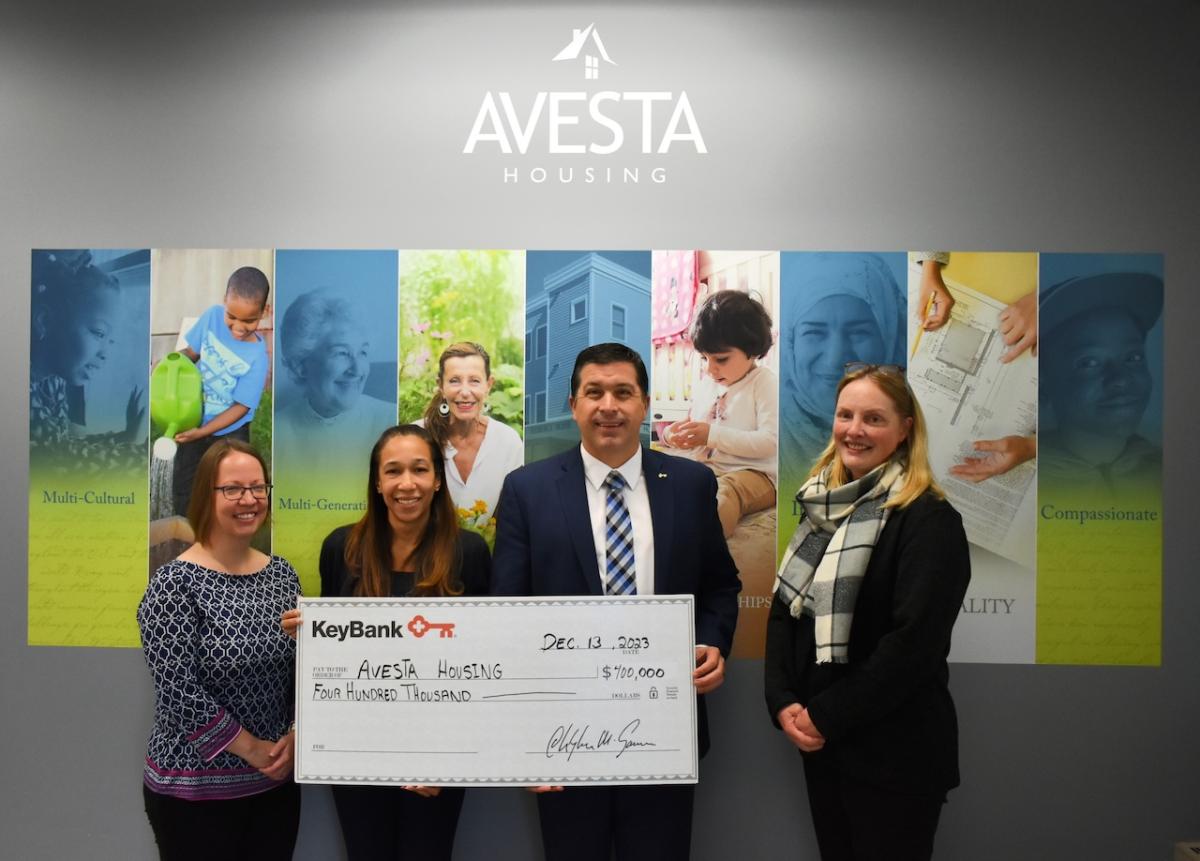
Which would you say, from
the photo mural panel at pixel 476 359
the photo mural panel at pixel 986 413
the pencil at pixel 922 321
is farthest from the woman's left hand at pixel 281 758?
the pencil at pixel 922 321

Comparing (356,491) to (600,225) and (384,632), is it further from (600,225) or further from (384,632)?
(600,225)

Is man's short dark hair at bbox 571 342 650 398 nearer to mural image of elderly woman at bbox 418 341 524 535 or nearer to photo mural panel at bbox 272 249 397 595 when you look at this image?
mural image of elderly woman at bbox 418 341 524 535

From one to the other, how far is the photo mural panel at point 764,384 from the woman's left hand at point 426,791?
0.83m

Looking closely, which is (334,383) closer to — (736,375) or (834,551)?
(736,375)

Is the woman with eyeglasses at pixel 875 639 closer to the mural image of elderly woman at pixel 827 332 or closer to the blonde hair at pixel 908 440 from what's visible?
the blonde hair at pixel 908 440

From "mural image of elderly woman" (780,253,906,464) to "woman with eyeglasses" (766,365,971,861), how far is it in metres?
0.44

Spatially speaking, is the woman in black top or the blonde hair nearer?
the blonde hair

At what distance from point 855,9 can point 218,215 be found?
2.37 metres

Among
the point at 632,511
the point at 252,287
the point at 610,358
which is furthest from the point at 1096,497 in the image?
the point at 252,287

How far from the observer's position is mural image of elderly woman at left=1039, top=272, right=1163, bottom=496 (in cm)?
283

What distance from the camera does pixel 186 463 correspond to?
288cm

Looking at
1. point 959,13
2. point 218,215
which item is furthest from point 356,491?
point 959,13

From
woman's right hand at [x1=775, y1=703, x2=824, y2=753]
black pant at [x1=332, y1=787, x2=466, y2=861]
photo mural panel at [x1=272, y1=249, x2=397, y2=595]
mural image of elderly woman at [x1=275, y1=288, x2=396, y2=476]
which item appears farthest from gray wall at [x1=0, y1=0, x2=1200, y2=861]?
woman's right hand at [x1=775, y1=703, x2=824, y2=753]

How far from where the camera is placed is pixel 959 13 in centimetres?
287
